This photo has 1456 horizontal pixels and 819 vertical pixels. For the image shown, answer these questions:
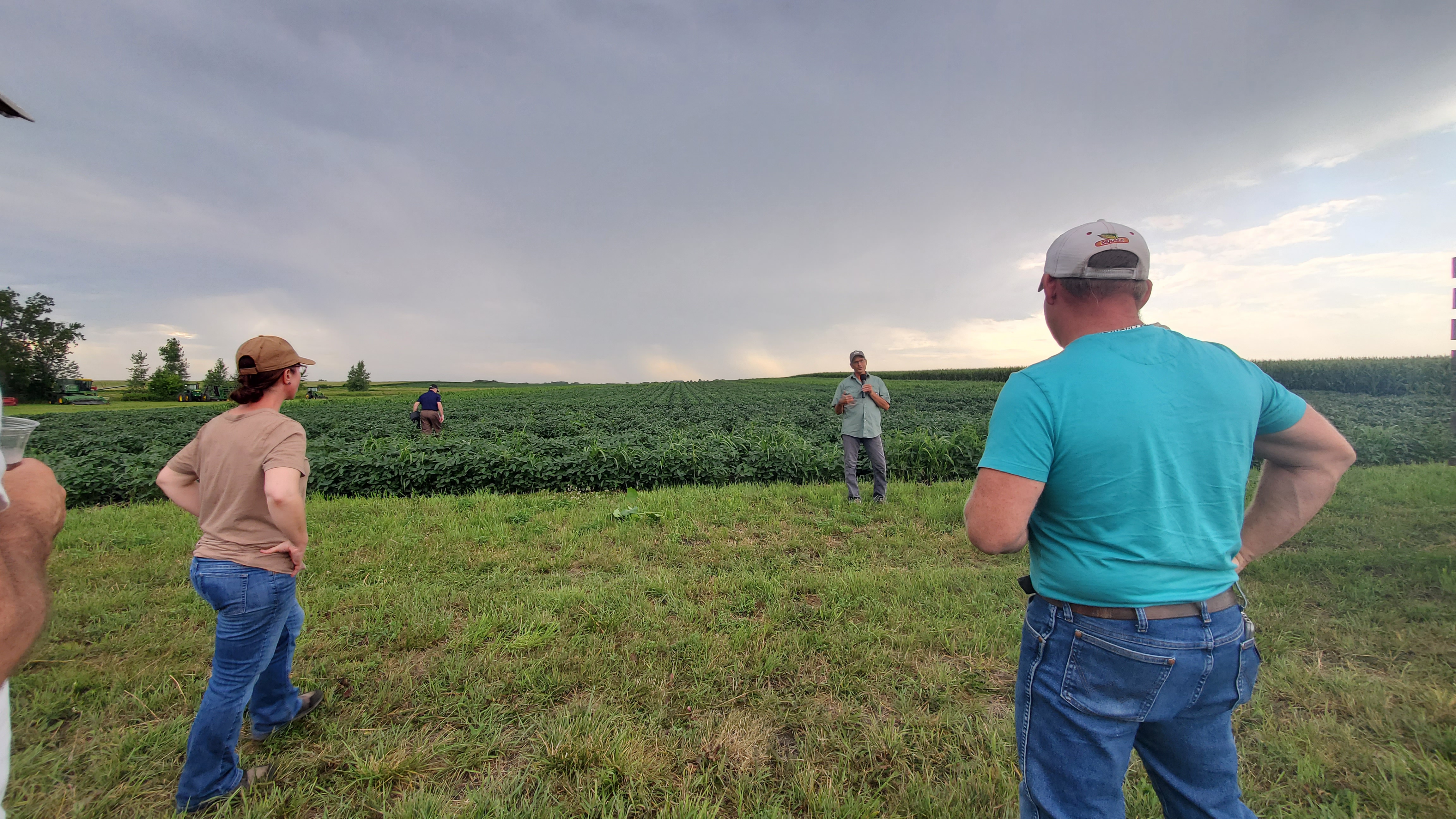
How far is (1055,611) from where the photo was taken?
59.0 inches

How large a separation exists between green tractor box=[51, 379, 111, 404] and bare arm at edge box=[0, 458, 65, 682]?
50.0 metres

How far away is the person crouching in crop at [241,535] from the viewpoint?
2.30 meters

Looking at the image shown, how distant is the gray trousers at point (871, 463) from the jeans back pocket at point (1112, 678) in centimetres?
619

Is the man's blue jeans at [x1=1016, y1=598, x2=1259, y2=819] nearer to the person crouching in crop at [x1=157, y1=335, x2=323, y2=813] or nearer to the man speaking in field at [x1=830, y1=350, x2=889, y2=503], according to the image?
the person crouching in crop at [x1=157, y1=335, x2=323, y2=813]

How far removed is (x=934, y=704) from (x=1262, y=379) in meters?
2.49

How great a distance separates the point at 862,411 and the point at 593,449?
15.8ft

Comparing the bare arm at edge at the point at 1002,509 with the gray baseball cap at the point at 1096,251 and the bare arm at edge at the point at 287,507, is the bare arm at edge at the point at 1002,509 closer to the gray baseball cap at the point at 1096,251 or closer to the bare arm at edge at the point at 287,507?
the gray baseball cap at the point at 1096,251

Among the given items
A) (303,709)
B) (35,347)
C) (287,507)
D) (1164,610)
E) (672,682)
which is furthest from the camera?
(35,347)

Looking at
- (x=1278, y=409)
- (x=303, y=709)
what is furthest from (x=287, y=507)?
(x=1278, y=409)

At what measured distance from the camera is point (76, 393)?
38.7 meters

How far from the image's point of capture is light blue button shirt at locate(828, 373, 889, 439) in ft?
24.8

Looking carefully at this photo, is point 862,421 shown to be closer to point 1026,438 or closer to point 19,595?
point 1026,438

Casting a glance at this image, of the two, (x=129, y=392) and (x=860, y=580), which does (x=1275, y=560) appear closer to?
(x=860, y=580)

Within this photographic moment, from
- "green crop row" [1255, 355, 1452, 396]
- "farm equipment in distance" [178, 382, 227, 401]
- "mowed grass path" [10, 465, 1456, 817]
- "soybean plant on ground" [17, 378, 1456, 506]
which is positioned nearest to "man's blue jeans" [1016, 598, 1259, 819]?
"mowed grass path" [10, 465, 1456, 817]
